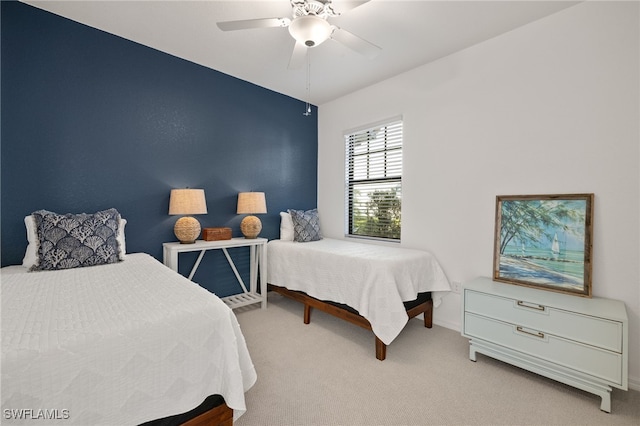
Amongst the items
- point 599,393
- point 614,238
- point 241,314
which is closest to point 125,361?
point 241,314

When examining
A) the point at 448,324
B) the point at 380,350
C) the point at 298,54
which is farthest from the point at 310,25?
the point at 448,324

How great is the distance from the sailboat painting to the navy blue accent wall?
8.46 ft

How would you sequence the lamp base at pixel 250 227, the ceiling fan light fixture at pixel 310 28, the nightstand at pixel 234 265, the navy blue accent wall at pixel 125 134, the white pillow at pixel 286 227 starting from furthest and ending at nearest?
the white pillow at pixel 286 227 → the lamp base at pixel 250 227 → the nightstand at pixel 234 265 → the navy blue accent wall at pixel 125 134 → the ceiling fan light fixture at pixel 310 28

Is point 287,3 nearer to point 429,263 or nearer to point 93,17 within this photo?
point 93,17

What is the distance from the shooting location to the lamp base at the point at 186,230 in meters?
2.72

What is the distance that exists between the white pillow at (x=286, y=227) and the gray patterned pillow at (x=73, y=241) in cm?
177

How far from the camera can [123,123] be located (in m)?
2.58

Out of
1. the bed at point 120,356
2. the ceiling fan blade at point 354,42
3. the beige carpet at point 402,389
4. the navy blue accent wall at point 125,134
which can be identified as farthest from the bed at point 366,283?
the ceiling fan blade at point 354,42

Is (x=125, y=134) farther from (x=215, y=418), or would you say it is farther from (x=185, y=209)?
(x=215, y=418)

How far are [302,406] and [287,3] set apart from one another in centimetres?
270

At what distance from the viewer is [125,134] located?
2594 millimetres

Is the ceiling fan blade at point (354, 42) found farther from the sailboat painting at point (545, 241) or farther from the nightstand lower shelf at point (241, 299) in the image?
the nightstand lower shelf at point (241, 299)

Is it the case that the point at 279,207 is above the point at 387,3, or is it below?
below

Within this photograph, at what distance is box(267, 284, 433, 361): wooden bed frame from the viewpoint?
7.11 ft
